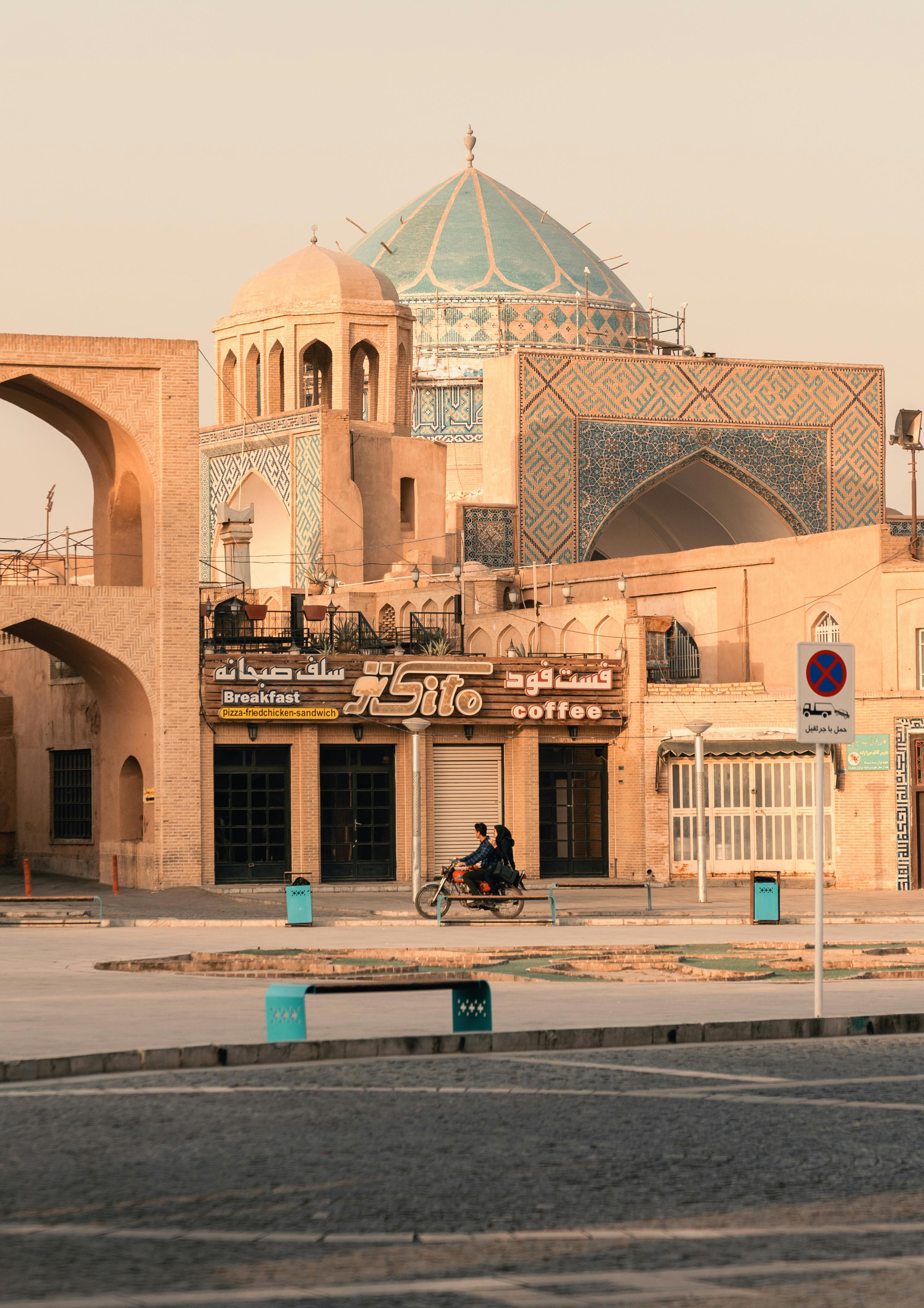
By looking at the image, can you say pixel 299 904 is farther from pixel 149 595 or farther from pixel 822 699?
pixel 822 699

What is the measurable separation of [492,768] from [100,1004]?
18678 millimetres

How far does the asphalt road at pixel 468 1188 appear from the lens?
523 centimetres

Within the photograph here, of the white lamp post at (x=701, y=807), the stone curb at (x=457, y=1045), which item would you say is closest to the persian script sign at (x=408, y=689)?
the white lamp post at (x=701, y=807)

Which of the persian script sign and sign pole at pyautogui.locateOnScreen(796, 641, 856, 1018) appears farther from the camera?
the persian script sign

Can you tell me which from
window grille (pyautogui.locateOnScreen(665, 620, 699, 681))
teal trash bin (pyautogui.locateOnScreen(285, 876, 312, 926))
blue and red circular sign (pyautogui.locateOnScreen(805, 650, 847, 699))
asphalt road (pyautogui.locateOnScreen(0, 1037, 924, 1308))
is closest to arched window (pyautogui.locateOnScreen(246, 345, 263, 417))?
window grille (pyautogui.locateOnScreen(665, 620, 699, 681))

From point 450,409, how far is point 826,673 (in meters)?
36.9

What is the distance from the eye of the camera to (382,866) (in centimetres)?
3011

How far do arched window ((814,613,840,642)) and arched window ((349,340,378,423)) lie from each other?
492 inches

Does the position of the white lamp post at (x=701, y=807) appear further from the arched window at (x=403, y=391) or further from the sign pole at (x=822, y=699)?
the sign pole at (x=822, y=699)

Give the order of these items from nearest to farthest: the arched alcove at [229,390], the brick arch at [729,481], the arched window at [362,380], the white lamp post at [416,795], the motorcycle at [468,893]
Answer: the motorcycle at [468,893], the white lamp post at [416,795], the brick arch at [729,481], the arched window at [362,380], the arched alcove at [229,390]

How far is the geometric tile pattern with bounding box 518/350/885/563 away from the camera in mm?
38656

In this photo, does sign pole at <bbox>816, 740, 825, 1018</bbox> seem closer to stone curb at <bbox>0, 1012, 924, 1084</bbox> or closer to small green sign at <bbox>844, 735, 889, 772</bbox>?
stone curb at <bbox>0, 1012, 924, 1084</bbox>

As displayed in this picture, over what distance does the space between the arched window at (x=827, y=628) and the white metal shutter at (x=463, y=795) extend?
5.51 meters

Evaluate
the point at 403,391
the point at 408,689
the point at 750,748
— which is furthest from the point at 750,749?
the point at 403,391
